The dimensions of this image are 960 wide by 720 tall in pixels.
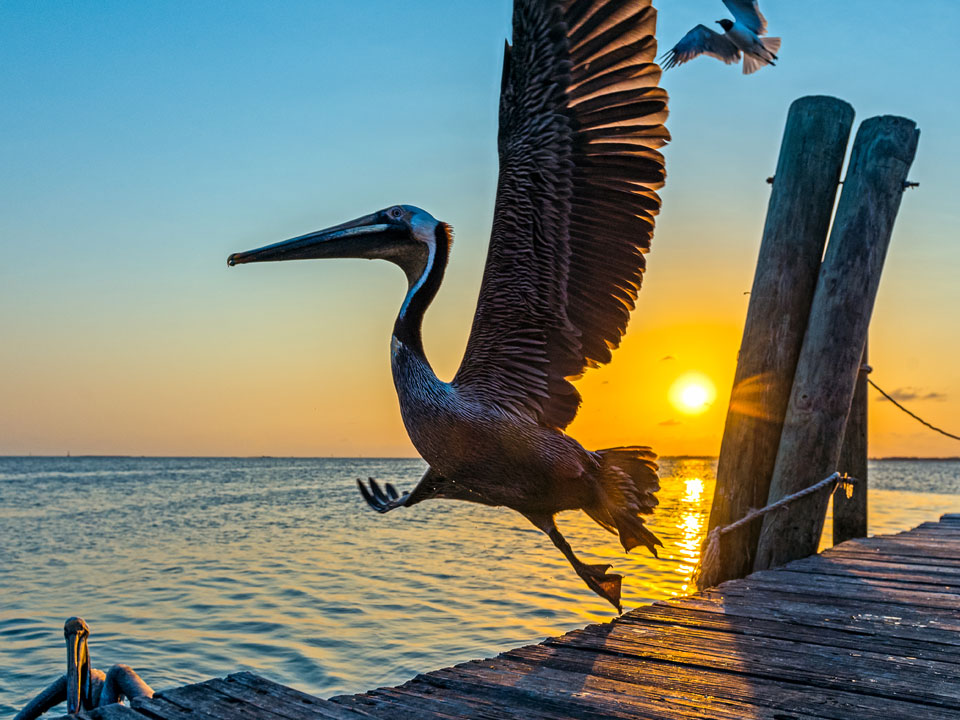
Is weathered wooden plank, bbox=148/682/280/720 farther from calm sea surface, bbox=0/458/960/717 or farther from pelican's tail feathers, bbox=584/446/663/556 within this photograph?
calm sea surface, bbox=0/458/960/717

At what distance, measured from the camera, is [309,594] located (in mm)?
11070

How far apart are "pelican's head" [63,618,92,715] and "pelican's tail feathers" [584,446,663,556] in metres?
4.69

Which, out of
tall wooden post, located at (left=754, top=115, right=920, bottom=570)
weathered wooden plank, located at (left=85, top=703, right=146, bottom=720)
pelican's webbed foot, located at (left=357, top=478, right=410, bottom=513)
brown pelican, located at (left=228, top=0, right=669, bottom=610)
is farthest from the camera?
tall wooden post, located at (left=754, top=115, right=920, bottom=570)

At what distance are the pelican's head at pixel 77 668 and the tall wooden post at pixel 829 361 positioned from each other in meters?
4.78

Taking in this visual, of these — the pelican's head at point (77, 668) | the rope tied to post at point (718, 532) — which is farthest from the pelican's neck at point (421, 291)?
the pelican's head at point (77, 668)

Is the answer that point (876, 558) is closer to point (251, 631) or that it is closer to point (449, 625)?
point (449, 625)

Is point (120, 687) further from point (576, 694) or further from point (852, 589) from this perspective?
point (852, 589)

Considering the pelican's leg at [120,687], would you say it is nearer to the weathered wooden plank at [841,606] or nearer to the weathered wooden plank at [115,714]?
the weathered wooden plank at [841,606]

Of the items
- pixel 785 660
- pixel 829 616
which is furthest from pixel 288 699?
pixel 829 616

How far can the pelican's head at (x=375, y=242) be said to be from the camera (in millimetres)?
2393

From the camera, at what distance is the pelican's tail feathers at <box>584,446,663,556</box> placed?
8.17 ft

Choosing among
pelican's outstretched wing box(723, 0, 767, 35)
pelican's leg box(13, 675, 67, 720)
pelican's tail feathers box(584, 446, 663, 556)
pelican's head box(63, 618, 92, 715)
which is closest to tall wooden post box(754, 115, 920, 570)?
pelican's outstretched wing box(723, 0, 767, 35)

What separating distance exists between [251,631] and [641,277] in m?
8.06

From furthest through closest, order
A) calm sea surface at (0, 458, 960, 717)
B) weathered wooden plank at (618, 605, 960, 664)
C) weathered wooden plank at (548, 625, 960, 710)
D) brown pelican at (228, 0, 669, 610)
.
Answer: calm sea surface at (0, 458, 960, 717)
weathered wooden plank at (618, 605, 960, 664)
weathered wooden plank at (548, 625, 960, 710)
brown pelican at (228, 0, 669, 610)
